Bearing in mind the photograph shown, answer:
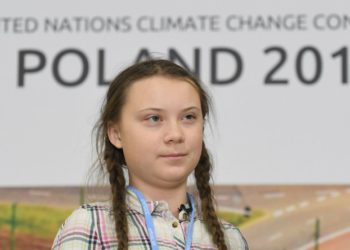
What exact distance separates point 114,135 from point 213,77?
1.96 ft

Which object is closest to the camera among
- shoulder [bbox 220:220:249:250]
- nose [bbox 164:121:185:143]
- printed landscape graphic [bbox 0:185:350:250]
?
nose [bbox 164:121:185:143]

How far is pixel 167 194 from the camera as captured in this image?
1.07m

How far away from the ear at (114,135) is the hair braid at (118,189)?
0.08 feet

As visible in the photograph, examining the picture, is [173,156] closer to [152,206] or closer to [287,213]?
[152,206]

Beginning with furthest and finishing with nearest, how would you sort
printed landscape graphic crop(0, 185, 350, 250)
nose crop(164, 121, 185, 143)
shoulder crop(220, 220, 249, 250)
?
printed landscape graphic crop(0, 185, 350, 250), shoulder crop(220, 220, 249, 250), nose crop(164, 121, 185, 143)

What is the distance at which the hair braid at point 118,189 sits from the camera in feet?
3.36

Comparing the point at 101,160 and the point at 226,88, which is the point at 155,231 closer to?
the point at 101,160

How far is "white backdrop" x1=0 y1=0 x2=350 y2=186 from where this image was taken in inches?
64.7

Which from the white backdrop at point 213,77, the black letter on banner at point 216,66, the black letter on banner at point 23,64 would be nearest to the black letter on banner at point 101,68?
the white backdrop at point 213,77

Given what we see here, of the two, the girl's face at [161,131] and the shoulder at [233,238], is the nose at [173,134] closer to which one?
the girl's face at [161,131]

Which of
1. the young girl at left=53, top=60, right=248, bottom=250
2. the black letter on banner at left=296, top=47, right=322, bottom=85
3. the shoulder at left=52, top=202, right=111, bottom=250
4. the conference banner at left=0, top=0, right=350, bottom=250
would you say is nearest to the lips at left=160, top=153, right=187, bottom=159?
A: the young girl at left=53, top=60, right=248, bottom=250

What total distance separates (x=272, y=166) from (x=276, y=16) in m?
0.33

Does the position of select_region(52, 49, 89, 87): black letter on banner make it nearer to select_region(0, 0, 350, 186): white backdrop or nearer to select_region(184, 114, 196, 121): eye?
select_region(0, 0, 350, 186): white backdrop

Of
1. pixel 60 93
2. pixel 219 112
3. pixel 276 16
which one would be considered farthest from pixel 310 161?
pixel 60 93
